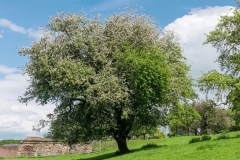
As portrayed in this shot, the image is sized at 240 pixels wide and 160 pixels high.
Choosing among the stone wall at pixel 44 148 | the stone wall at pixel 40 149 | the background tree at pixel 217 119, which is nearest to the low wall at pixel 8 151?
the stone wall at pixel 40 149

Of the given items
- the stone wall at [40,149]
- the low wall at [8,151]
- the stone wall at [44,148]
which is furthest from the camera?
Result: the low wall at [8,151]

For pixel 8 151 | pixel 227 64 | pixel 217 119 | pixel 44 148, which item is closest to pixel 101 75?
pixel 227 64

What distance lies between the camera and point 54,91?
37938 millimetres

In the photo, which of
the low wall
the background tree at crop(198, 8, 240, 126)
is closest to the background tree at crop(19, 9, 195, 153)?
the background tree at crop(198, 8, 240, 126)

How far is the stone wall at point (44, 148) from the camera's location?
67.2 m

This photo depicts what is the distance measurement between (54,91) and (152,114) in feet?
37.8

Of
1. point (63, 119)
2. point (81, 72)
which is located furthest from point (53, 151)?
point (81, 72)

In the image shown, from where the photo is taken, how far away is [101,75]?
123 ft

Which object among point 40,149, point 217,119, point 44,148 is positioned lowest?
point 40,149

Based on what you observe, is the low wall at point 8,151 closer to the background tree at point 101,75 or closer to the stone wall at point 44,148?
the stone wall at point 44,148

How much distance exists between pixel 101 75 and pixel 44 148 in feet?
126

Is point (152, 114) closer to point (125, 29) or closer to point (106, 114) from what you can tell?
point (106, 114)

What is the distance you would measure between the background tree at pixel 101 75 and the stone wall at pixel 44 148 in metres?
25.9

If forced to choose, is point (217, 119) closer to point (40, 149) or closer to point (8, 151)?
point (40, 149)
